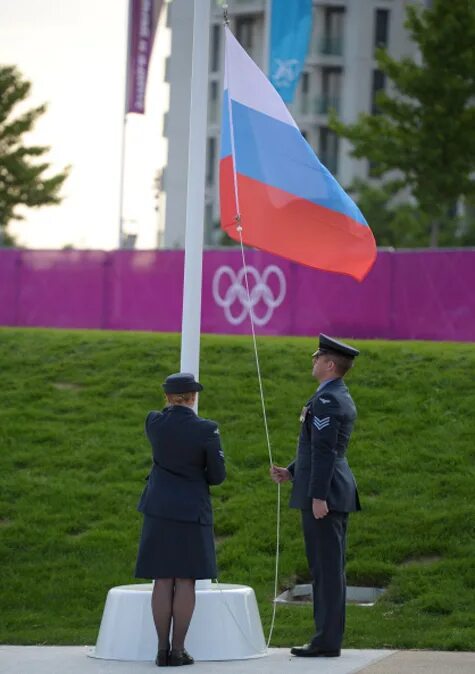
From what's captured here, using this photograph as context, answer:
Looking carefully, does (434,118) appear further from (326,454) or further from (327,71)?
(327,71)

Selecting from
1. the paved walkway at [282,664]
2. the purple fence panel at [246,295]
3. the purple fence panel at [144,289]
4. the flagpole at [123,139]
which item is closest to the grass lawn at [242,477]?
the paved walkway at [282,664]

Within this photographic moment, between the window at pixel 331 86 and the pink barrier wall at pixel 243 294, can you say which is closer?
the pink barrier wall at pixel 243 294

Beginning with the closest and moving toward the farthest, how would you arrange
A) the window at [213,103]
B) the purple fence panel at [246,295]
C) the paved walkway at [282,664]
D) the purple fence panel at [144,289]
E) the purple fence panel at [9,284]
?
the paved walkway at [282,664], the purple fence panel at [246,295], the purple fence panel at [144,289], the purple fence panel at [9,284], the window at [213,103]

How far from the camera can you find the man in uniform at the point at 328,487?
9.30 m

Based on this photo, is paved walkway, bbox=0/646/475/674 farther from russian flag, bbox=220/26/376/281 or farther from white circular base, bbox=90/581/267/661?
russian flag, bbox=220/26/376/281

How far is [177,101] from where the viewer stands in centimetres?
8362

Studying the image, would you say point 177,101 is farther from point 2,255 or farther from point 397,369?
point 397,369

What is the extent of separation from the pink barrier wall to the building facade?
4898 cm

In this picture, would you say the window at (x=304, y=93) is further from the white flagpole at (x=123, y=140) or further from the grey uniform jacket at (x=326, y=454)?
the grey uniform jacket at (x=326, y=454)

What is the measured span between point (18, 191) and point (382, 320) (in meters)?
26.7

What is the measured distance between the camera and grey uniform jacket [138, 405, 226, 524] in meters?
9.08

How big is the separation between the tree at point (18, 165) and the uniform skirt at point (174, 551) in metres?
39.8

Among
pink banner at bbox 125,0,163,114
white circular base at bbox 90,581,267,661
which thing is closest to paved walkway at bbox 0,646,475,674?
white circular base at bbox 90,581,267,661

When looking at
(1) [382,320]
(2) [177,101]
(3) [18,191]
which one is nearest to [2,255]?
(1) [382,320]
